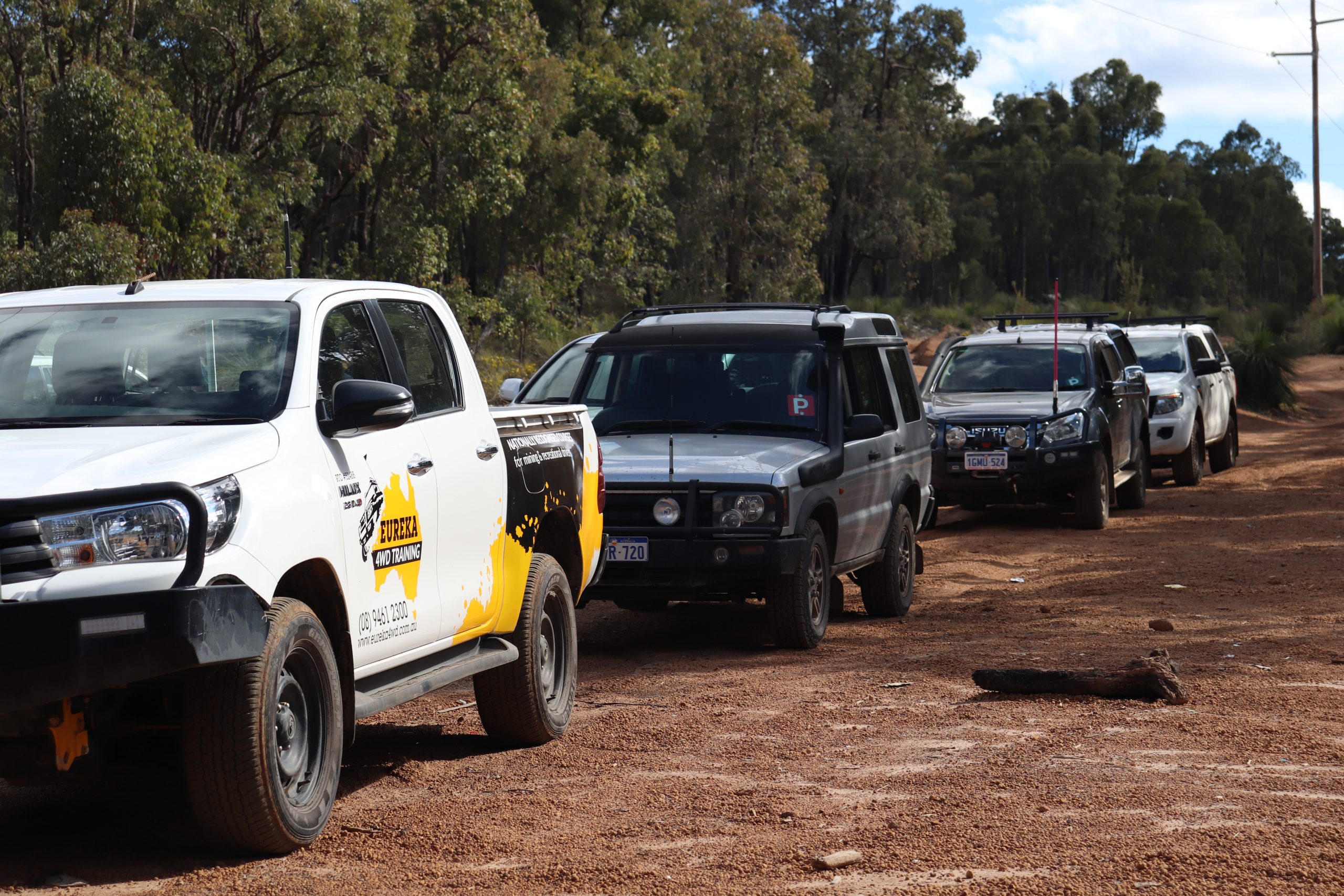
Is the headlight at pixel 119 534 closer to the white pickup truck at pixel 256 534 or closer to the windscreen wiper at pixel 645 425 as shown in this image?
the white pickup truck at pixel 256 534

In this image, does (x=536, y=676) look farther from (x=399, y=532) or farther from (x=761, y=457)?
(x=761, y=457)

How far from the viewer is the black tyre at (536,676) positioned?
6648 millimetres

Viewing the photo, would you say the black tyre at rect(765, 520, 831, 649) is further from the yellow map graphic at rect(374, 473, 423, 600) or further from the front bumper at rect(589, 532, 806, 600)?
the yellow map graphic at rect(374, 473, 423, 600)

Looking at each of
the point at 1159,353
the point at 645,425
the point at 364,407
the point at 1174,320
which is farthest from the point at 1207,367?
the point at 364,407

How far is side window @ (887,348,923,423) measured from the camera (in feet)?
36.4

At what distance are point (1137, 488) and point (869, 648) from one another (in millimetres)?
9095

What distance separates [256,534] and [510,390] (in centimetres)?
813

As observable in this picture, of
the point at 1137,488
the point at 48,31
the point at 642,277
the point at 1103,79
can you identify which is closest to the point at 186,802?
the point at 1137,488

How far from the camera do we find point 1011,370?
1664 centimetres

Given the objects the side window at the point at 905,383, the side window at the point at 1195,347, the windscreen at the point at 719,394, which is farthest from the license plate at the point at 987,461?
the side window at the point at 1195,347

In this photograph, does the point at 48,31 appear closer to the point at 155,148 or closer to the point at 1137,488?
the point at 155,148

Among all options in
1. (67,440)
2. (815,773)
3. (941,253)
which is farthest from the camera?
(941,253)

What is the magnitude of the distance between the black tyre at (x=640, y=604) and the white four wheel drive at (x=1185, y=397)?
9.51m

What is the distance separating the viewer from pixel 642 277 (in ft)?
156
